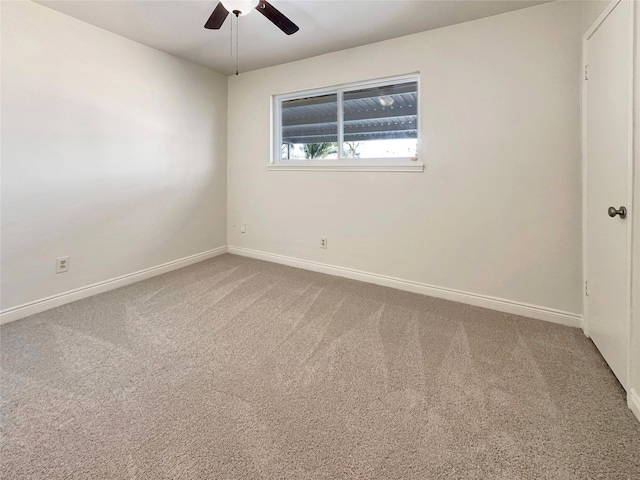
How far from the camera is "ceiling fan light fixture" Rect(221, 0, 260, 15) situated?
1.82 m

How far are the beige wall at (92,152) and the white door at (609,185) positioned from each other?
3.64m

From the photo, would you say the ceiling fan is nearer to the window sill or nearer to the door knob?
the window sill

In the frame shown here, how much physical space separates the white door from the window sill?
1.22 m

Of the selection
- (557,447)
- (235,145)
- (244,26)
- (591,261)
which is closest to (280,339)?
(557,447)

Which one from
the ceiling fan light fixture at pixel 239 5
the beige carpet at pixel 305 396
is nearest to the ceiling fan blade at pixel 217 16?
the ceiling fan light fixture at pixel 239 5

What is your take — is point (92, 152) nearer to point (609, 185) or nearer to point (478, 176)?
point (478, 176)

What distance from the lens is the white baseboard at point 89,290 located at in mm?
2365

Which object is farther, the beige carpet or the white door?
the white door

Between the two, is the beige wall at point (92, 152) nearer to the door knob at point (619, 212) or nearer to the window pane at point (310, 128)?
the window pane at point (310, 128)

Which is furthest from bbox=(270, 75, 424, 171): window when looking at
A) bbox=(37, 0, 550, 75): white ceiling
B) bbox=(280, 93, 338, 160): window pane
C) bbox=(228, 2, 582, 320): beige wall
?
bbox=(37, 0, 550, 75): white ceiling

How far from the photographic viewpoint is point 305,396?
155 cm

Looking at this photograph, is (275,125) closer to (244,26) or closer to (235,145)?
(235,145)

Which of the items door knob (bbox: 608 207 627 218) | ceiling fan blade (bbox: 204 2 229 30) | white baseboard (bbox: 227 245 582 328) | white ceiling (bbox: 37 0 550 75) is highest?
white ceiling (bbox: 37 0 550 75)

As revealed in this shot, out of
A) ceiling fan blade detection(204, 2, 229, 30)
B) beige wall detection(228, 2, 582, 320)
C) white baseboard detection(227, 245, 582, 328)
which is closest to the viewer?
ceiling fan blade detection(204, 2, 229, 30)
